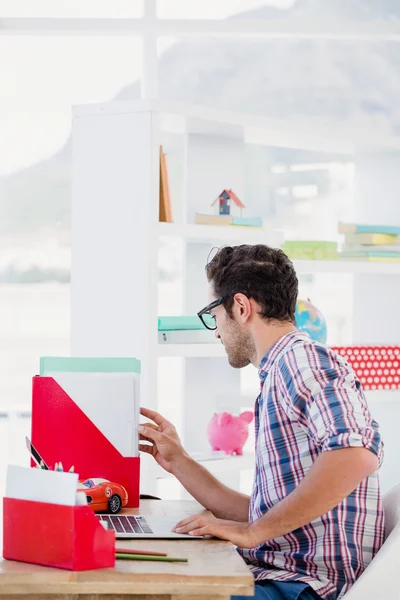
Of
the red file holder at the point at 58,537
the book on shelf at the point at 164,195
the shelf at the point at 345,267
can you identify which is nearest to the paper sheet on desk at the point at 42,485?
the red file holder at the point at 58,537

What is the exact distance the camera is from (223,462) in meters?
3.64

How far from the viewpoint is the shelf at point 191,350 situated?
3453 millimetres

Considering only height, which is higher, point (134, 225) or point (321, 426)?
point (134, 225)

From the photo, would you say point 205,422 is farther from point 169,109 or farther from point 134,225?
point 169,109

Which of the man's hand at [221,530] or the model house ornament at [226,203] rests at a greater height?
the model house ornament at [226,203]

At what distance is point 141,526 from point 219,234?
6.26 feet

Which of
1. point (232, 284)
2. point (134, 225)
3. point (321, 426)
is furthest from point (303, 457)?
point (134, 225)

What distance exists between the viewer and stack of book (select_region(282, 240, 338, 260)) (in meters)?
3.96

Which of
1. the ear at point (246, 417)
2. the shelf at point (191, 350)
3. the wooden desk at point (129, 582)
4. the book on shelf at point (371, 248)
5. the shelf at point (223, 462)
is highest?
the book on shelf at point (371, 248)

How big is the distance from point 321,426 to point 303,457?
0.14 m

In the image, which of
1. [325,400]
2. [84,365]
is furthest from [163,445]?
[325,400]

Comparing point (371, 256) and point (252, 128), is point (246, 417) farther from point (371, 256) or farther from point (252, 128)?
point (252, 128)

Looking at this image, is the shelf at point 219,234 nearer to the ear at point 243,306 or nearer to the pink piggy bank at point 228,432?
the pink piggy bank at point 228,432

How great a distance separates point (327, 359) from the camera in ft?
6.37
